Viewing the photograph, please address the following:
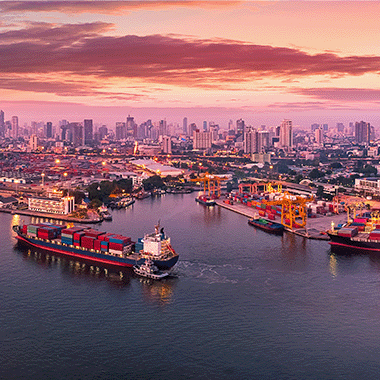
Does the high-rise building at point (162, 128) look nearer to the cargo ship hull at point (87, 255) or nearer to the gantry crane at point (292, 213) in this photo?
the gantry crane at point (292, 213)

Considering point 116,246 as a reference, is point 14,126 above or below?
above

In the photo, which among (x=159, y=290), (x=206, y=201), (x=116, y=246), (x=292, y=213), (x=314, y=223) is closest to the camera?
(x=159, y=290)

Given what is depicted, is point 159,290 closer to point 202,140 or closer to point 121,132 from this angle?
point 202,140

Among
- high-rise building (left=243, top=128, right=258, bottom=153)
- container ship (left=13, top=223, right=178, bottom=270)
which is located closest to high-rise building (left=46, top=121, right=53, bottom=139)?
high-rise building (left=243, top=128, right=258, bottom=153)

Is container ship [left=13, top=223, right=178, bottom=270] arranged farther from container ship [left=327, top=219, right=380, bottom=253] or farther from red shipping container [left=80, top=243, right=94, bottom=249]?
container ship [left=327, top=219, right=380, bottom=253]

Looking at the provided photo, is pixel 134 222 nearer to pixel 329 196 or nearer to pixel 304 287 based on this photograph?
pixel 304 287

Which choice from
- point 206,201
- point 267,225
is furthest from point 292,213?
point 206,201
